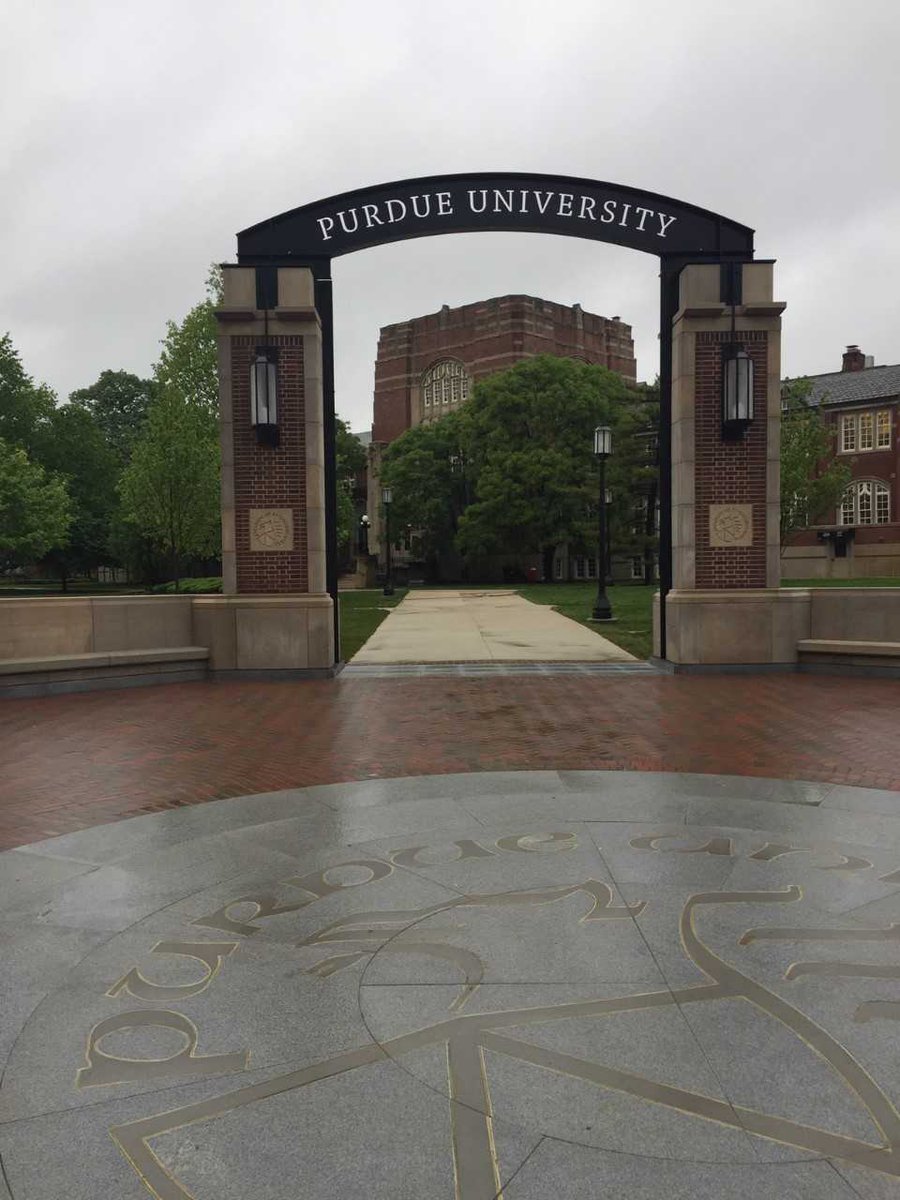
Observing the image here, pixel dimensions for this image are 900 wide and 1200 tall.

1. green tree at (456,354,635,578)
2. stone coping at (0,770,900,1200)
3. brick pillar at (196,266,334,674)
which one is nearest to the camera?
stone coping at (0,770,900,1200)

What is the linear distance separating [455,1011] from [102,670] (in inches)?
391

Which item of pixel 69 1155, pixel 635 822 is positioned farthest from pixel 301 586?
pixel 69 1155

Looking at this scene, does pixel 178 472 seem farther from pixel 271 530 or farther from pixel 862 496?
pixel 862 496

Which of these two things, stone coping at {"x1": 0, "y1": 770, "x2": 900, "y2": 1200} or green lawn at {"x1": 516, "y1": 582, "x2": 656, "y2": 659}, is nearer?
stone coping at {"x1": 0, "y1": 770, "x2": 900, "y2": 1200}

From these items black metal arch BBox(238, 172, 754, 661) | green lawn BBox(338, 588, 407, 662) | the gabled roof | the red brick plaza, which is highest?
the gabled roof

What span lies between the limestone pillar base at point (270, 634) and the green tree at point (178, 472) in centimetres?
2083

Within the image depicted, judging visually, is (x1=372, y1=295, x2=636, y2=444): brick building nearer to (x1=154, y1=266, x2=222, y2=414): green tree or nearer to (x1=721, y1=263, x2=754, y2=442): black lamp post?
(x1=154, y1=266, x2=222, y2=414): green tree

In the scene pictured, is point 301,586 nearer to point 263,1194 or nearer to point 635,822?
point 635,822

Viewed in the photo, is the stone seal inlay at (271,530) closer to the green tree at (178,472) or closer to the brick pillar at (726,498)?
the brick pillar at (726,498)

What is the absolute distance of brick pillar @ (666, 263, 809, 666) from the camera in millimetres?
12594

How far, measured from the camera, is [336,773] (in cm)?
690

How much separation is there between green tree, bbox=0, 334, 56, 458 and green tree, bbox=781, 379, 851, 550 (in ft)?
126

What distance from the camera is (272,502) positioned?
12602 mm

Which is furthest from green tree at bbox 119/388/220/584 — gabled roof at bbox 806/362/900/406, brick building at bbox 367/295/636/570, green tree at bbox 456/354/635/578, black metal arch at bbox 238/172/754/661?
gabled roof at bbox 806/362/900/406
